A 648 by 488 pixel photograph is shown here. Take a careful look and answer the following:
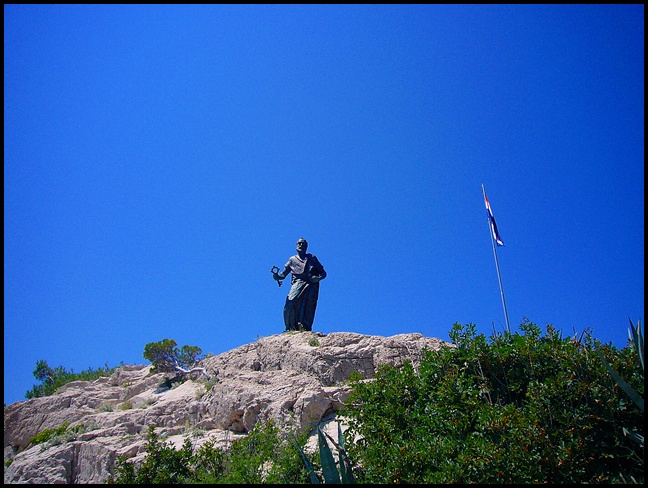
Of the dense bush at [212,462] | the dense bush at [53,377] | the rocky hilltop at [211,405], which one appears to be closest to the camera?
the dense bush at [212,462]

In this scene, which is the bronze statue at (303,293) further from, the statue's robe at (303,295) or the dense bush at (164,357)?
the dense bush at (164,357)

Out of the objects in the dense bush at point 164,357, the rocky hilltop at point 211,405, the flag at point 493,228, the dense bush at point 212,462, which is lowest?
the dense bush at point 212,462

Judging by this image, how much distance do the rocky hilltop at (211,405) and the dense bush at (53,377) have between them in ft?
19.1

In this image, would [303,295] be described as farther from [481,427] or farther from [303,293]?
[481,427]

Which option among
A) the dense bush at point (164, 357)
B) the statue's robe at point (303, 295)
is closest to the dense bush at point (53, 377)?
the dense bush at point (164, 357)

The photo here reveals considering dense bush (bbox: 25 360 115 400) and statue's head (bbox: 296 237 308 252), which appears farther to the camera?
dense bush (bbox: 25 360 115 400)

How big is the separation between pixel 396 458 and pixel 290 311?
8.39 metres

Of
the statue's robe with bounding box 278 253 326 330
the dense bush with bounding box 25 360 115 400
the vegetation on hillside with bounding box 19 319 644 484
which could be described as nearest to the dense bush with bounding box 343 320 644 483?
the vegetation on hillside with bounding box 19 319 644 484

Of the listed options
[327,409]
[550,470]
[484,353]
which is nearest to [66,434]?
[327,409]

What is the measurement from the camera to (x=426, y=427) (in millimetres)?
8062

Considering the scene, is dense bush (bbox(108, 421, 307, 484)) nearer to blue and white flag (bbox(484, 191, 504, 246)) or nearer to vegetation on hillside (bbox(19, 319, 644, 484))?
vegetation on hillside (bbox(19, 319, 644, 484))

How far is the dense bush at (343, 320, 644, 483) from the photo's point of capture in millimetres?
7012

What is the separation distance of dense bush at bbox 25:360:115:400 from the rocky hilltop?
5.84 meters

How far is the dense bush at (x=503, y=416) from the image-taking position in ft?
23.0
